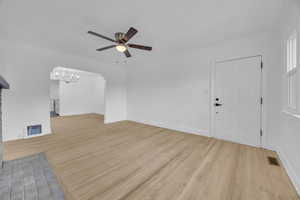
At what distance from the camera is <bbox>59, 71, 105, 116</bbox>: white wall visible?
682cm

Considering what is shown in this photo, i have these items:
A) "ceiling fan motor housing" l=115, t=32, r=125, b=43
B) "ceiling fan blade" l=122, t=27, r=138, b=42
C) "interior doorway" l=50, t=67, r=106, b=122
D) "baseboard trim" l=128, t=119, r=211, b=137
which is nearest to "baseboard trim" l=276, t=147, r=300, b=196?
"baseboard trim" l=128, t=119, r=211, b=137

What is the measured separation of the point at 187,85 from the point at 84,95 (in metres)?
6.49

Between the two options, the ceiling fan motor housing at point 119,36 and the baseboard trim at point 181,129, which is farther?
the baseboard trim at point 181,129

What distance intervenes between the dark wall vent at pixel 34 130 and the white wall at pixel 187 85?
10.2 ft

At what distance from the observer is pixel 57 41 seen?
2.96 m

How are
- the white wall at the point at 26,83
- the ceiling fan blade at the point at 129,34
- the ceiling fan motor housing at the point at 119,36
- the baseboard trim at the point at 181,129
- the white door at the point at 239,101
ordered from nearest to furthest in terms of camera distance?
the ceiling fan blade at the point at 129,34 < the ceiling fan motor housing at the point at 119,36 < the white door at the point at 239,101 < the white wall at the point at 26,83 < the baseboard trim at the point at 181,129

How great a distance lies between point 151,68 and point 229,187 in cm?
407

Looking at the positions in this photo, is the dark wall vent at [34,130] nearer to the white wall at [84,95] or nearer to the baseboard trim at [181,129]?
the baseboard trim at [181,129]

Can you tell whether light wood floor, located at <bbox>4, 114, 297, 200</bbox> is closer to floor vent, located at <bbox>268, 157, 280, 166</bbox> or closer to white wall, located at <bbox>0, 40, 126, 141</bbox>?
floor vent, located at <bbox>268, 157, 280, 166</bbox>

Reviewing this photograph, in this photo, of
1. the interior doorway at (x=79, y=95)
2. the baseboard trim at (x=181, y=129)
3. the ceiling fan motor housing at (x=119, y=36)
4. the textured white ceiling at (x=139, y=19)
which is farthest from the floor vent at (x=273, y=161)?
the interior doorway at (x=79, y=95)

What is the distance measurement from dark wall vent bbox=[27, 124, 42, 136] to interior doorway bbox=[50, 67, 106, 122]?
362cm

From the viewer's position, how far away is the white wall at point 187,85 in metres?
2.51

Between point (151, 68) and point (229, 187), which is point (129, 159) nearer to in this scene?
point (229, 187)

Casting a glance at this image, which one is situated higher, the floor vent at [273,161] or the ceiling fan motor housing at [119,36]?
the ceiling fan motor housing at [119,36]
